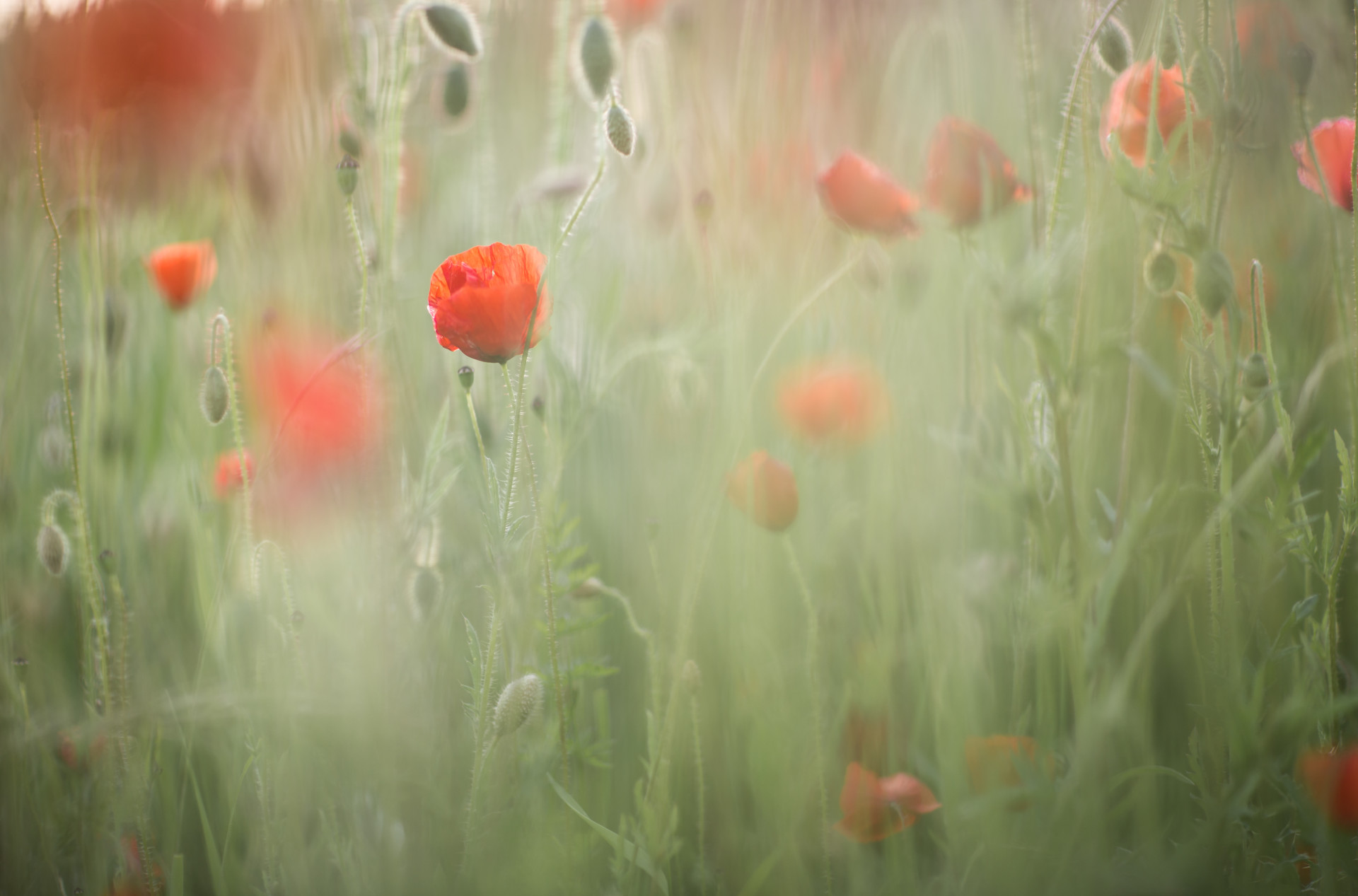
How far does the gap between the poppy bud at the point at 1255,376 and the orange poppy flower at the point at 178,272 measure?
4.57 ft

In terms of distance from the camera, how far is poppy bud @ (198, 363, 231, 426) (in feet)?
3.24

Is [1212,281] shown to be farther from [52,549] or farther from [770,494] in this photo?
[52,549]

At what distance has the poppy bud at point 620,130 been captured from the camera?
2.77 feet

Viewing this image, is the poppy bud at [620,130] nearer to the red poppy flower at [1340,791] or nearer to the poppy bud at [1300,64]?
the poppy bud at [1300,64]

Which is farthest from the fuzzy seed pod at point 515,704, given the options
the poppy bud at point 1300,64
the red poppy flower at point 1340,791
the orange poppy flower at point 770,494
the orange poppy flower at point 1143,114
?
the poppy bud at point 1300,64

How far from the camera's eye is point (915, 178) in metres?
2.00

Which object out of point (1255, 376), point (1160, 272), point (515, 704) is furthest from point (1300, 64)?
point (515, 704)

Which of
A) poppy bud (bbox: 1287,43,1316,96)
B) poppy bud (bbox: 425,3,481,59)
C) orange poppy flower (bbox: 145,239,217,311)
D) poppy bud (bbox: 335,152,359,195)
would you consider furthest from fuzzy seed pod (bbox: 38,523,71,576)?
poppy bud (bbox: 1287,43,1316,96)

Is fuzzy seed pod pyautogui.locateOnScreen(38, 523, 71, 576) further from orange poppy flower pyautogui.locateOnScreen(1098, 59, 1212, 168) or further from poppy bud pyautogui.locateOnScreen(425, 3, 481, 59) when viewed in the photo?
orange poppy flower pyautogui.locateOnScreen(1098, 59, 1212, 168)

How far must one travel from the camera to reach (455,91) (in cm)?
119

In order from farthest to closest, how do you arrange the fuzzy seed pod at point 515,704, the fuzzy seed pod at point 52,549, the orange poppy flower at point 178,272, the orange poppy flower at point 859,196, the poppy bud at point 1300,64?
the orange poppy flower at point 178,272
the orange poppy flower at point 859,196
the fuzzy seed pod at point 52,549
the poppy bud at point 1300,64
the fuzzy seed pod at point 515,704

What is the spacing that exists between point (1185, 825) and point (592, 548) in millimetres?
892

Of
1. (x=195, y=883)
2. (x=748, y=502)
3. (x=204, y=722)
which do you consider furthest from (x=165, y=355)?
(x=748, y=502)

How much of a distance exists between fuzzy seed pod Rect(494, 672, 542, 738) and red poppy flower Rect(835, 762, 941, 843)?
33 centimetres
